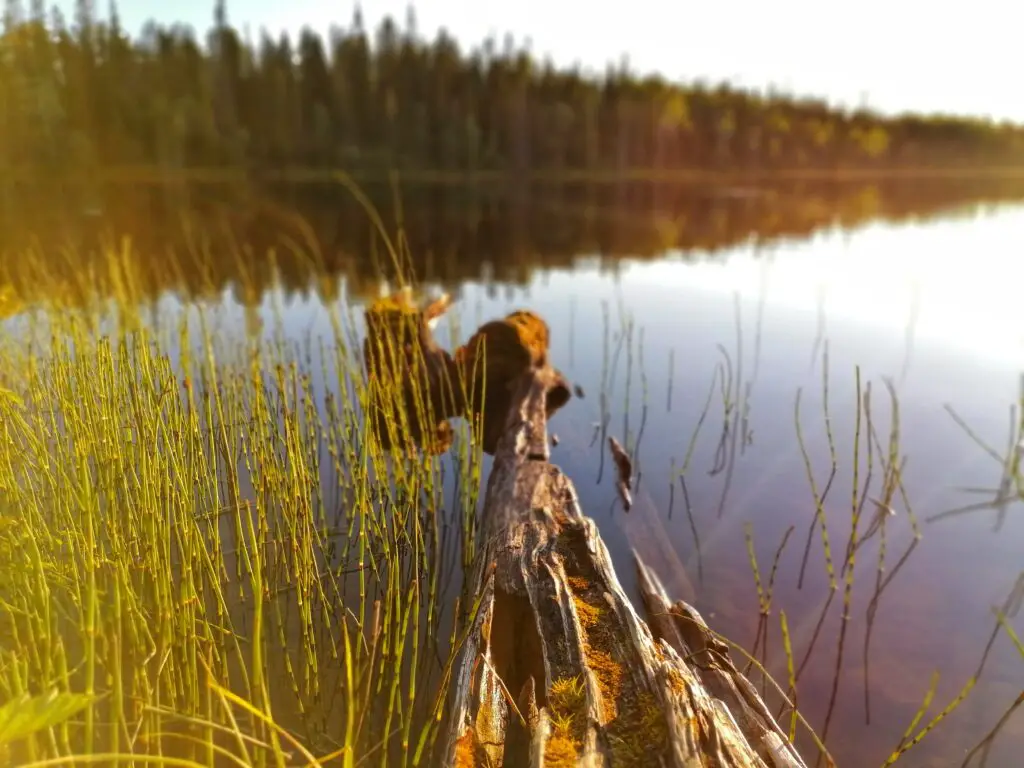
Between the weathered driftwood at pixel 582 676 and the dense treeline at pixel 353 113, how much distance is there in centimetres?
3175

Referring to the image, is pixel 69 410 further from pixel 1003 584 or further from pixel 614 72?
pixel 614 72

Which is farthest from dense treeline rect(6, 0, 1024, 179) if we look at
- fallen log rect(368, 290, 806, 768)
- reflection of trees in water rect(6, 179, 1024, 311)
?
fallen log rect(368, 290, 806, 768)

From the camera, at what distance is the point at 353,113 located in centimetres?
3709

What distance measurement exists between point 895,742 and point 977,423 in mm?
3381

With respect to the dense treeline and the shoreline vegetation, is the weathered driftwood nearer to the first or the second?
the shoreline vegetation

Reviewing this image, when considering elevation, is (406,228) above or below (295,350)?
above

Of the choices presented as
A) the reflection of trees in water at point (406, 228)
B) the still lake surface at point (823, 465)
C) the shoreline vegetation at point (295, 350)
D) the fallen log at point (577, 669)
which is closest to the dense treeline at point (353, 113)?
the shoreline vegetation at point (295, 350)

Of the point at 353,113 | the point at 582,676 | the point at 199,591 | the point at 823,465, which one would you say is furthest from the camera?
the point at 353,113

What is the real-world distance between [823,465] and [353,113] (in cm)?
3906

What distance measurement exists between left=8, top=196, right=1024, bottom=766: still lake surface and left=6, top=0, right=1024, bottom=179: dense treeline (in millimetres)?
27547

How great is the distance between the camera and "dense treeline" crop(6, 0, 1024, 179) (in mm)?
29688

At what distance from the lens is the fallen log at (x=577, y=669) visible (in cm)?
136

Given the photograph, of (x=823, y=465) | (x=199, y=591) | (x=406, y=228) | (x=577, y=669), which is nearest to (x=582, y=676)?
(x=577, y=669)

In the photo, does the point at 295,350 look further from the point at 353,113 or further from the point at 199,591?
the point at 353,113
